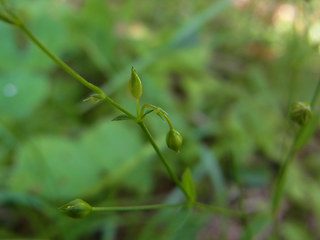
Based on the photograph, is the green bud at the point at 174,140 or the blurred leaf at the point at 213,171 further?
the blurred leaf at the point at 213,171

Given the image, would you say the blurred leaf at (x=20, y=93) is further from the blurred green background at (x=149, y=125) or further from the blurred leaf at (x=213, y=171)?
the blurred leaf at (x=213, y=171)

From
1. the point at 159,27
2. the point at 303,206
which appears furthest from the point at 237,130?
the point at 159,27

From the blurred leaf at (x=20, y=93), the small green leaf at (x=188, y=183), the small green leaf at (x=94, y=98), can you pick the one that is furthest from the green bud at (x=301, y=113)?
the blurred leaf at (x=20, y=93)

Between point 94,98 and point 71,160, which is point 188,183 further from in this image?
point 71,160

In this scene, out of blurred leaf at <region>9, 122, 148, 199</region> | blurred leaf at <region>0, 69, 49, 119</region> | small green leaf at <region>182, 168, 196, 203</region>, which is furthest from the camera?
blurred leaf at <region>0, 69, 49, 119</region>

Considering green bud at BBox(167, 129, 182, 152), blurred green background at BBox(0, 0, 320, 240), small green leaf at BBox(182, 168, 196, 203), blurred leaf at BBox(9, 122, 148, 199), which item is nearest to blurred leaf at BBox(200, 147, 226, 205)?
blurred green background at BBox(0, 0, 320, 240)

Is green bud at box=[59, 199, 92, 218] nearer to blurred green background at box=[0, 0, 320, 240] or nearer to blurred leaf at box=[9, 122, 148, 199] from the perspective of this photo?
blurred green background at box=[0, 0, 320, 240]

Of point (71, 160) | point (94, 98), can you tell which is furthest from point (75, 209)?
point (71, 160)
